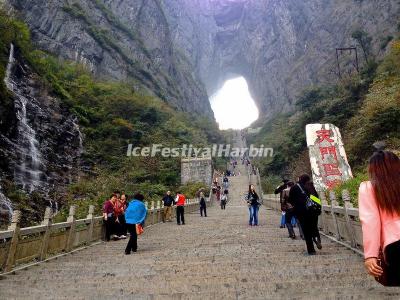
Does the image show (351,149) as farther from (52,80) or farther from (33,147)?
(52,80)

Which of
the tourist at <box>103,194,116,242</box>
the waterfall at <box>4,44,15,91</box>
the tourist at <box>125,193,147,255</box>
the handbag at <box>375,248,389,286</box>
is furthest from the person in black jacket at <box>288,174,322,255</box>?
the waterfall at <box>4,44,15,91</box>

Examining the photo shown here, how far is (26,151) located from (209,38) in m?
110

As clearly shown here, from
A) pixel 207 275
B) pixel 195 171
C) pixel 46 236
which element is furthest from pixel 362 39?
pixel 207 275

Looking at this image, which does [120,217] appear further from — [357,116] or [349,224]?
[357,116]

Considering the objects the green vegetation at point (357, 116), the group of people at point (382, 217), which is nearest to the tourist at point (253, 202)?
the green vegetation at point (357, 116)

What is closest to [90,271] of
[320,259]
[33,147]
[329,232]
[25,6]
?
[320,259]

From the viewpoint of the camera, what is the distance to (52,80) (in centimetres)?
3347

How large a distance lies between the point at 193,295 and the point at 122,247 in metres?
5.69

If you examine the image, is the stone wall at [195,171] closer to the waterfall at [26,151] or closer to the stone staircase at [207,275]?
the waterfall at [26,151]

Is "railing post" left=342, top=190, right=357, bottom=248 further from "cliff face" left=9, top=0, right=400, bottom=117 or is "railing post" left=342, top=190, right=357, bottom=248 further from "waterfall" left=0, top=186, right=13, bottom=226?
"cliff face" left=9, top=0, right=400, bottom=117

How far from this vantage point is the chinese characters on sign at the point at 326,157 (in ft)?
62.9

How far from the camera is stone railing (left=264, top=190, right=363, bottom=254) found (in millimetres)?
6801

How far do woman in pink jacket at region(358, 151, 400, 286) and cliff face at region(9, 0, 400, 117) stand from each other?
53.0 meters

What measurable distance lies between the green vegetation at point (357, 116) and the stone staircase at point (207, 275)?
12.4 feet
